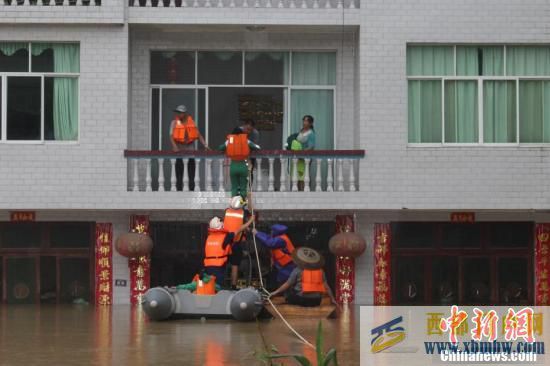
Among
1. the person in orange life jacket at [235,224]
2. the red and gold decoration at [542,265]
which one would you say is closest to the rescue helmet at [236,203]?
the person in orange life jacket at [235,224]

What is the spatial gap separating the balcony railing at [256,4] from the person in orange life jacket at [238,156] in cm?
252

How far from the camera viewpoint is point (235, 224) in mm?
21000

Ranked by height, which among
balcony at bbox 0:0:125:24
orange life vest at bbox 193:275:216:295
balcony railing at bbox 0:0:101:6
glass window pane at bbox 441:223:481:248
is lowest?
orange life vest at bbox 193:275:216:295

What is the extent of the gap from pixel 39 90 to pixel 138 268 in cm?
395

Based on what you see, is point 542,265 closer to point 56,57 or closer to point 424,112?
point 424,112

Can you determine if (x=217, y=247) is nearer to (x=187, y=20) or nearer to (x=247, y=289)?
(x=247, y=289)

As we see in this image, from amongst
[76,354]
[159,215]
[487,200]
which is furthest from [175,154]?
[76,354]

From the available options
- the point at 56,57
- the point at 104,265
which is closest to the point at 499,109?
the point at 104,265

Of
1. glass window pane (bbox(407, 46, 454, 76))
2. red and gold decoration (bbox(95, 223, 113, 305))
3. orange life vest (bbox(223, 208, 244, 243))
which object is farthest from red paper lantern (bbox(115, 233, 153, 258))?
glass window pane (bbox(407, 46, 454, 76))

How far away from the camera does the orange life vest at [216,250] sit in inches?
818

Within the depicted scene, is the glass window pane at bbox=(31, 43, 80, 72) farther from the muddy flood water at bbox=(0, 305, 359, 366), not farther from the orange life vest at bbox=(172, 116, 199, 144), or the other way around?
the muddy flood water at bbox=(0, 305, 359, 366)

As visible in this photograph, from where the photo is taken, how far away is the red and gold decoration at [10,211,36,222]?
23.6m

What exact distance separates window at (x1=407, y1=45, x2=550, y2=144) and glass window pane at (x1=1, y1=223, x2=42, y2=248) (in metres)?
7.65

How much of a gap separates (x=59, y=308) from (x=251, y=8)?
22.3 ft
